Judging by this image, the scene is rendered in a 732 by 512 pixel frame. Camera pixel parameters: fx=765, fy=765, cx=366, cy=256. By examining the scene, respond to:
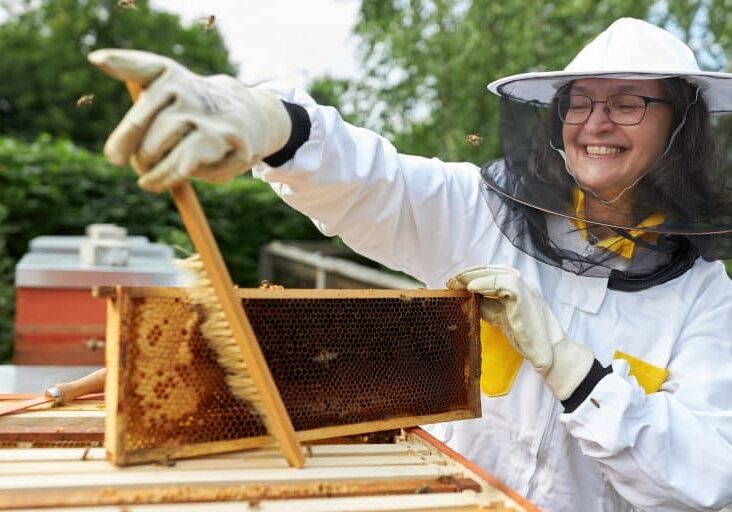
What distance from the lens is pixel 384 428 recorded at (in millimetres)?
1763

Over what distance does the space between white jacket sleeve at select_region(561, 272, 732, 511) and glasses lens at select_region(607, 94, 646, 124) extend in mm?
694

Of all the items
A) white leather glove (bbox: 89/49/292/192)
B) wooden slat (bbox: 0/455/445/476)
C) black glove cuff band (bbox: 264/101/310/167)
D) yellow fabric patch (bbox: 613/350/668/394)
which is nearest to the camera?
white leather glove (bbox: 89/49/292/192)

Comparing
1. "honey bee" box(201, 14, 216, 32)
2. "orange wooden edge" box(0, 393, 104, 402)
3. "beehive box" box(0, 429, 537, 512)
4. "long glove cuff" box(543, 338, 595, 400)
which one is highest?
"honey bee" box(201, 14, 216, 32)

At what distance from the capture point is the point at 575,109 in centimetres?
223

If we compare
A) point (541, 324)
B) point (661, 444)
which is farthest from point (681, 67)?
point (661, 444)

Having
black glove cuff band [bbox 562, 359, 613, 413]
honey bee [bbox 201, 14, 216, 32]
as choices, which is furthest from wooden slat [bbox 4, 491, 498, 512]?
honey bee [bbox 201, 14, 216, 32]

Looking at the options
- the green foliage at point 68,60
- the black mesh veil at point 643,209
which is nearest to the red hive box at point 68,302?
the black mesh veil at point 643,209

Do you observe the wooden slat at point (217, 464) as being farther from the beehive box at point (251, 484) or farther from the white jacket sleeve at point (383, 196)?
the white jacket sleeve at point (383, 196)

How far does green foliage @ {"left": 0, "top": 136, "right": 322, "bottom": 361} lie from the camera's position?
→ 805cm

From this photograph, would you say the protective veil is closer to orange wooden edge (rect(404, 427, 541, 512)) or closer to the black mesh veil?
the black mesh veil

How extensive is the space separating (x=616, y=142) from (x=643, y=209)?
20 centimetres

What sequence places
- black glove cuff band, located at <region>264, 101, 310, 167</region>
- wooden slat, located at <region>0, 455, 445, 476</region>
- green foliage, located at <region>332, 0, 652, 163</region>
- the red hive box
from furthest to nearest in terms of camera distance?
green foliage, located at <region>332, 0, 652, 163</region>
the red hive box
black glove cuff band, located at <region>264, 101, 310, 167</region>
wooden slat, located at <region>0, 455, 445, 476</region>

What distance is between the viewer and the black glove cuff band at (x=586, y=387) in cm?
186

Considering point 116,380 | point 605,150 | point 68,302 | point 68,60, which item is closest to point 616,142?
point 605,150
